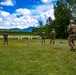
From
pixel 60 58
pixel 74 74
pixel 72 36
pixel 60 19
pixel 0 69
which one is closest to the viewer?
pixel 74 74

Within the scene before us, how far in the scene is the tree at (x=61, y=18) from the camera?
295 ft

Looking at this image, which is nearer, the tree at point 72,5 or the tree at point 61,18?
the tree at point 61,18

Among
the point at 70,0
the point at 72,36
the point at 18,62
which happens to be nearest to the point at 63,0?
the point at 70,0

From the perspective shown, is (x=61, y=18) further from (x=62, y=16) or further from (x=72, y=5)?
(x=72, y=5)

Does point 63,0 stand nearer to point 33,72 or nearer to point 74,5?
point 74,5

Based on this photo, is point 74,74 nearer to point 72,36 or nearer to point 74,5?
point 72,36

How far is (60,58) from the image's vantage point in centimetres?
1867

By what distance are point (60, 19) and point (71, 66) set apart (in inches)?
2946

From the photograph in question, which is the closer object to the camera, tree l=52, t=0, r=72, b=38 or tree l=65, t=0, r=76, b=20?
tree l=52, t=0, r=72, b=38

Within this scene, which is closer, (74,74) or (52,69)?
(74,74)

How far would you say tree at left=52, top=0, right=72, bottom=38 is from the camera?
89875mm

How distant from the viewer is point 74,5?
92375mm

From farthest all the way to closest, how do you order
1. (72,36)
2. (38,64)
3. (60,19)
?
(60,19), (72,36), (38,64)

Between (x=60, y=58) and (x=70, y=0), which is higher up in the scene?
(x=70, y=0)
